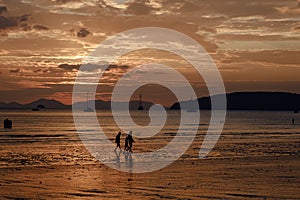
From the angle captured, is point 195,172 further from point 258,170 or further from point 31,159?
point 31,159

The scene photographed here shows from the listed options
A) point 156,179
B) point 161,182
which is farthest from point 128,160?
point 161,182

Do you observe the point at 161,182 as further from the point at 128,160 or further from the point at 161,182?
the point at 128,160

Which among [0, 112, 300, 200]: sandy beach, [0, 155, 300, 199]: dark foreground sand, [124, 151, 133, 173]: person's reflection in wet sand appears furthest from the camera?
[124, 151, 133, 173]: person's reflection in wet sand

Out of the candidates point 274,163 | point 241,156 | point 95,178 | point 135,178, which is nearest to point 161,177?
point 135,178

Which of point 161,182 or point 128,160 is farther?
point 128,160

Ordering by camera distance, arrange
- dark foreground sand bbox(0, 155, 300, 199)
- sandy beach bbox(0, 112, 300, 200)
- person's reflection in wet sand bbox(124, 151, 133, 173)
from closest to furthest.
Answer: dark foreground sand bbox(0, 155, 300, 199), sandy beach bbox(0, 112, 300, 200), person's reflection in wet sand bbox(124, 151, 133, 173)

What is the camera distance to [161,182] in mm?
24922

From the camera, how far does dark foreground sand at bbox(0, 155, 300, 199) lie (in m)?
21.4

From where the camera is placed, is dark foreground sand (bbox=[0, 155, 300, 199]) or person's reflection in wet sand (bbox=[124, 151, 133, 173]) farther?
person's reflection in wet sand (bbox=[124, 151, 133, 173])

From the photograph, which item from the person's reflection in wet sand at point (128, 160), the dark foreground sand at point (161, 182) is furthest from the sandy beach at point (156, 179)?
the person's reflection in wet sand at point (128, 160)

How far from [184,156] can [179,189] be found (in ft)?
54.6

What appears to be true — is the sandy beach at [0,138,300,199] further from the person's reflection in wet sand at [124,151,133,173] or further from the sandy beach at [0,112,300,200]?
the person's reflection in wet sand at [124,151,133,173]

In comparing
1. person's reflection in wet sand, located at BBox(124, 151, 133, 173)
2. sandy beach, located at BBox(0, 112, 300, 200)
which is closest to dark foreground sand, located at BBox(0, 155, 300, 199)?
sandy beach, located at BBox(0, 112, 300, 200)

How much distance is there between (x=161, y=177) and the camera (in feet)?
87.8
